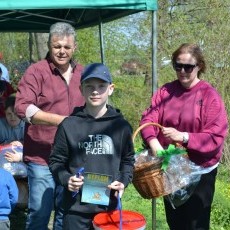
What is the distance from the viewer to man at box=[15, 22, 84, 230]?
3.52 metres

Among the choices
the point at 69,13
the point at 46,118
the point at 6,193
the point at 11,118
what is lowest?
the point at 6,193

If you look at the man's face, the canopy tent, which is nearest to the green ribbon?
the canopy tent

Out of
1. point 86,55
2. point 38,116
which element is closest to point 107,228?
point 38,116

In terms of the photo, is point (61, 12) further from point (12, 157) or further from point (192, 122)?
point (192, 122)

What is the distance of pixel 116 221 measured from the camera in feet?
9.01

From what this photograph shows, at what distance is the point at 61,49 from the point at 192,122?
3.55ft

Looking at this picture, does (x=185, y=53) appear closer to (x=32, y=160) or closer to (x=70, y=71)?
(x=70, y=71)

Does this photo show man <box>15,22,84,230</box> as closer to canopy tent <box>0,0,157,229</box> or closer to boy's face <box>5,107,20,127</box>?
canopy tent <box>0,0,157,229</box>

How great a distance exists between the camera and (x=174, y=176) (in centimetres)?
326

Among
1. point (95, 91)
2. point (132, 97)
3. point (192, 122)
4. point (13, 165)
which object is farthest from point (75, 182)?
point (132, 97)

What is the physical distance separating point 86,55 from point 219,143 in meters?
8.87

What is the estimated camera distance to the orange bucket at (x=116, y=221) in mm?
2660

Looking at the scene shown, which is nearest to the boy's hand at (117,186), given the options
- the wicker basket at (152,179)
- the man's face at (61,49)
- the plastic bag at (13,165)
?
the wicker basket at (152,179)

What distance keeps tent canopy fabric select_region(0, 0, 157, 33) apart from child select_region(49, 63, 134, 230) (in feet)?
3.51
